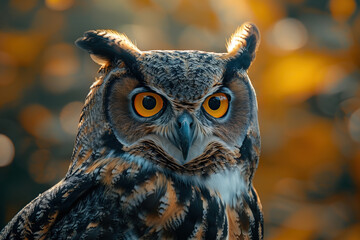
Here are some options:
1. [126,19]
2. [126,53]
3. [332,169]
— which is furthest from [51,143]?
[332,169]

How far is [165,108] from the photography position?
129 centimetres

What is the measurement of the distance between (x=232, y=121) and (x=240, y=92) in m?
0.11

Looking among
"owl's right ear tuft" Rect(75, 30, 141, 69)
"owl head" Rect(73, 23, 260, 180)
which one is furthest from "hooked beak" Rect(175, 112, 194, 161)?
"owl's right ear tuft" Rect(75, 30, 141, 69)

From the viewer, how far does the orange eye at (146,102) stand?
1268 mm

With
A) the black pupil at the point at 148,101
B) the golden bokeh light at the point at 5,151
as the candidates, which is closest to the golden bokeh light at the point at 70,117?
the golden bokeh light at the point at 5,151

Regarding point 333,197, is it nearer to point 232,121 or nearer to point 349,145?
point 349,145

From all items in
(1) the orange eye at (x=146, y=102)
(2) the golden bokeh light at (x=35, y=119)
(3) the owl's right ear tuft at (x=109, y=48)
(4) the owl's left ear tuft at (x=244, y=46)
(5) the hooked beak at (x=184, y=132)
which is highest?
(4) the owl's left ear tuft at (x=244, y=46)

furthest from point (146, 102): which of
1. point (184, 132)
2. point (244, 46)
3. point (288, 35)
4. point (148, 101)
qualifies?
point (288, 35)

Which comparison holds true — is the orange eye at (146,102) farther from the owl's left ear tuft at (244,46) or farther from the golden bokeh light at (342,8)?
the golden bokeh light at (342,8)

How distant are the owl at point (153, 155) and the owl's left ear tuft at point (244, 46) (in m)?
0.02

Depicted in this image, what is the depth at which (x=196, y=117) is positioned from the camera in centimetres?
128

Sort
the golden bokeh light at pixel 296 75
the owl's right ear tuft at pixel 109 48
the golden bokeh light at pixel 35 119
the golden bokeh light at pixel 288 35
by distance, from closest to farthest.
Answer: the owl's right ear tuft at pixel 109 48 < the golden bokeh light at pixel 296 75 < the golden bokeh light at pixel 288 35 < the golden bokeh light at pixel 35 119

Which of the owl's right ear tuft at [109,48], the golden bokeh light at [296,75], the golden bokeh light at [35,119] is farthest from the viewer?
the golden bokeh light at [35,119]

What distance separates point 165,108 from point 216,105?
0.17 metres
